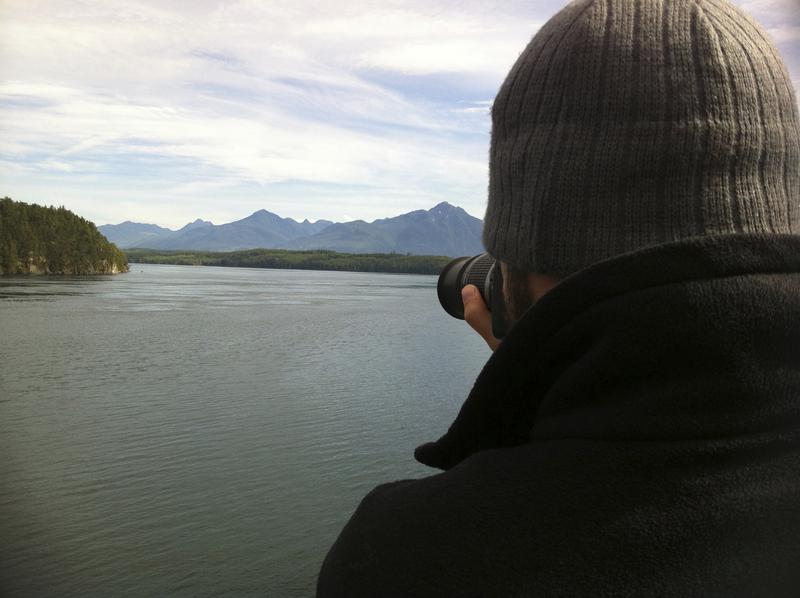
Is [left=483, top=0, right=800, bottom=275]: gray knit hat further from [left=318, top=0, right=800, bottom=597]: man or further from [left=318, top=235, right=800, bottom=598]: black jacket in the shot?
[left=318, top=235, right=800, bottom=598]: black jacket

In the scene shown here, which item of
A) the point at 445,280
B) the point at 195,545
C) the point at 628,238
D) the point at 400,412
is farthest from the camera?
the point at 400,412

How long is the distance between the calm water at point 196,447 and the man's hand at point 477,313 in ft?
19.9

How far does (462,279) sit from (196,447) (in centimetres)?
923

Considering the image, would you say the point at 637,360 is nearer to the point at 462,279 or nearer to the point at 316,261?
the point at 462,279

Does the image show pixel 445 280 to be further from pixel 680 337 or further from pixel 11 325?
pixel 11 325

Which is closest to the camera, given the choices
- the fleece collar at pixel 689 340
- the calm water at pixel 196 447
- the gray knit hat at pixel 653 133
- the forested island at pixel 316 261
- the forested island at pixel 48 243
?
the fleece collar at pixel 689 340

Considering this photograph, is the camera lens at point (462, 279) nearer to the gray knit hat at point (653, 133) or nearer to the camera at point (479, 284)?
the camera at point (479, 284)

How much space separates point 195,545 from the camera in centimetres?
680

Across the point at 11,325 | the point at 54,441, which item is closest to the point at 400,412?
the point at 54,441

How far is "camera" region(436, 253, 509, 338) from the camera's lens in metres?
0.78

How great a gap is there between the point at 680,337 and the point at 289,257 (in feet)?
368

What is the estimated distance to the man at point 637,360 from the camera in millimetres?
523

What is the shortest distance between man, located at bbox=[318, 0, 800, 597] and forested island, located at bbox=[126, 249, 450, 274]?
72.2 metres

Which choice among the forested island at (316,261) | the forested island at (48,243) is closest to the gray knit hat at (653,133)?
the forested island at (48,243)
